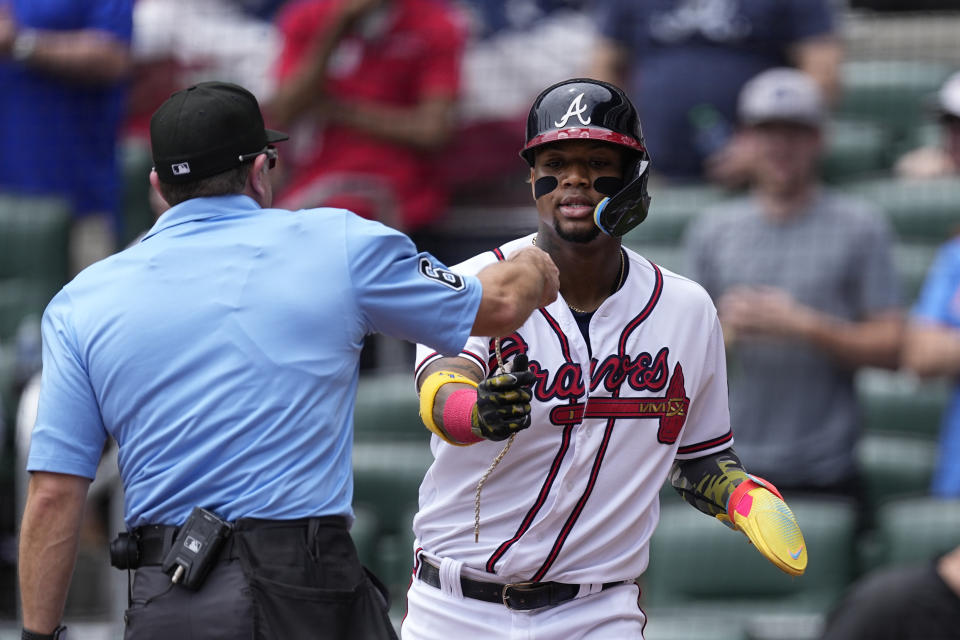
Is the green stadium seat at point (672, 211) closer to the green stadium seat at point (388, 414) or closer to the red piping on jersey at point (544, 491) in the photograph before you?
the green stadium seat at point (388, 414)

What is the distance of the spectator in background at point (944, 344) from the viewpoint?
4992mm

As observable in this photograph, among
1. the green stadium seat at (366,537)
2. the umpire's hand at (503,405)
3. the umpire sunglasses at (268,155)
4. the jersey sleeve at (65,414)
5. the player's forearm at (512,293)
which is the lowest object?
the green stadium seat at (366,537)

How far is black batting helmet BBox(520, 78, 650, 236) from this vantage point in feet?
10.5

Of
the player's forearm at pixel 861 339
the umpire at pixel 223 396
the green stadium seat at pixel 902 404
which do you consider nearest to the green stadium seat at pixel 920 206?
the green stadium seat at pixel 902 404

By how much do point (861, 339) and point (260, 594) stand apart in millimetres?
2739

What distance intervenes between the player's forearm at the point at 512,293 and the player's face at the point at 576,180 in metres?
0.12

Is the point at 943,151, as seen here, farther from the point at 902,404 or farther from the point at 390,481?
the point at 390,481

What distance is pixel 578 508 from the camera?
127 inches

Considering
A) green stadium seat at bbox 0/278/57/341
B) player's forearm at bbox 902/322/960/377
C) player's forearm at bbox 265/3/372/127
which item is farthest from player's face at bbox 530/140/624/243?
green stadium seat at bbox 0/278/57/341

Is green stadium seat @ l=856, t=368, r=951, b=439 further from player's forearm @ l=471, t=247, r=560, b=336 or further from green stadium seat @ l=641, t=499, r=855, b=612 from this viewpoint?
player's forearm @ l=471, t=247, r=560, b=336

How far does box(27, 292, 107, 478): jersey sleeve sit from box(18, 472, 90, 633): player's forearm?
0.12ft

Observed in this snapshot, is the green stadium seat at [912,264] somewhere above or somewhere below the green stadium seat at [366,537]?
above

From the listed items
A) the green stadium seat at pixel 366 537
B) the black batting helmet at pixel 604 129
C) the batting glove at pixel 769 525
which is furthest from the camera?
the green stadium seat at pixel 366 537

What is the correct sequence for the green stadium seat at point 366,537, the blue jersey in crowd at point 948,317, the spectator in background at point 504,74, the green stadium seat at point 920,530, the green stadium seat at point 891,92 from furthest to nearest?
the green stadium seat at point 891,92 → the spectator in background at point 504,74 → the green stadium seat at point 366,537 → the blue jersey in crowd at point 948,317 → the green stadium seat at point 920,530
